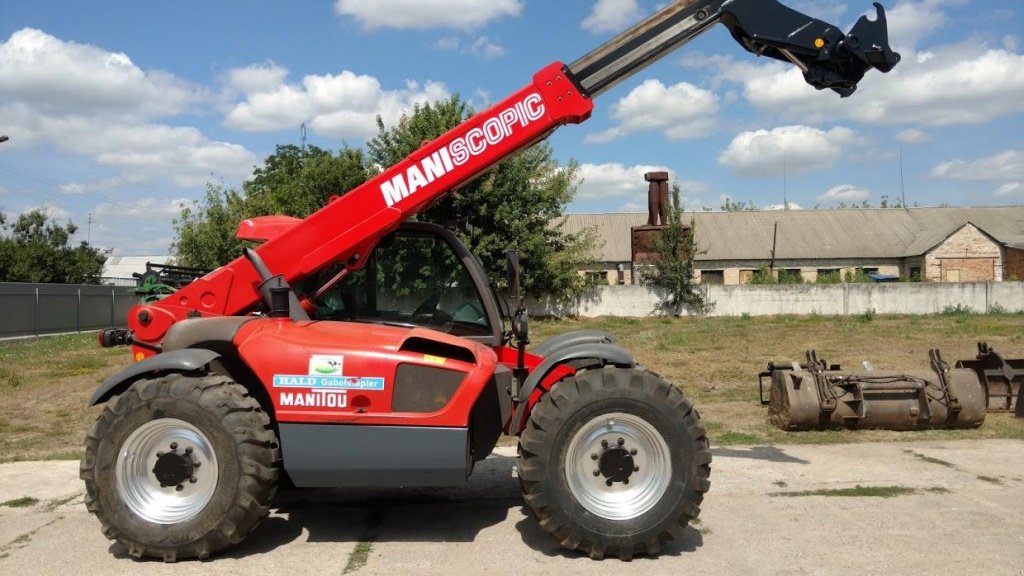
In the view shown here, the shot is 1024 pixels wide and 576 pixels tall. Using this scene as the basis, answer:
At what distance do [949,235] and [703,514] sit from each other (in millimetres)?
46582

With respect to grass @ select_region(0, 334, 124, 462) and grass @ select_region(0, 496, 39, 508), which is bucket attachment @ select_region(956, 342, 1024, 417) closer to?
grass @ select_region(0, 496, 39, 508)

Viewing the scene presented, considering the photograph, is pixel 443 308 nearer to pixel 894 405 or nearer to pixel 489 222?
pixel 894 405

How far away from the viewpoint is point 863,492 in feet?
21.1

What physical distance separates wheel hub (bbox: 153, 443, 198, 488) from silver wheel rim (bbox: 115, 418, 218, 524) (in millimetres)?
24

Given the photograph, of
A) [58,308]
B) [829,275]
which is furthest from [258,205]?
[829,275]

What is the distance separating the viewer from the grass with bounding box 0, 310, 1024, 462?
9.27 meters

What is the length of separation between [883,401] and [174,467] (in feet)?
24.9

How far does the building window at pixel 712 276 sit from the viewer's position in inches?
1986

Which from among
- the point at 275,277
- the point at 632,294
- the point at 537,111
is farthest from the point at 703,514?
the point at 632,294

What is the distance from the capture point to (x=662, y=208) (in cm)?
3656

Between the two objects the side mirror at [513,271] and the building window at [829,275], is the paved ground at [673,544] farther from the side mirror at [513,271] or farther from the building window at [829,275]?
the building window at [829,275]

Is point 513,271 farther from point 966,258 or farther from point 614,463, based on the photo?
point 966,258

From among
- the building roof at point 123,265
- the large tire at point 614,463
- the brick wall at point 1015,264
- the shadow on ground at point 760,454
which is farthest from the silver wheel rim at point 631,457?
the building roof at point 123,265

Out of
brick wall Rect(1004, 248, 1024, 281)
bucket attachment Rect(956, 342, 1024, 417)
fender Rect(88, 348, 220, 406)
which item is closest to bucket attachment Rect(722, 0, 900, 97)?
fender Rect(88, 348, 220, 406)
